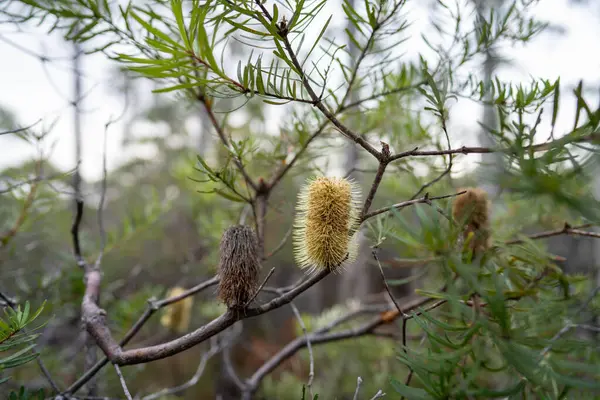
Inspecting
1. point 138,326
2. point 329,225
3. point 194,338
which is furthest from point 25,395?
point 329,225

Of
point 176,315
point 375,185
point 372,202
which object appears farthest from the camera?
point 176,315

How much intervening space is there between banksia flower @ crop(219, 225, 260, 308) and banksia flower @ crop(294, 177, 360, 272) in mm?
61

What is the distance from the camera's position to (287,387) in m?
1.87

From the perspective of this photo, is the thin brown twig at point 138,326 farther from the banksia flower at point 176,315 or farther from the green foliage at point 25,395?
Result: the banksia flower at point 176,315

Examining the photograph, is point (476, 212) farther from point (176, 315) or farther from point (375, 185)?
point (176, 315)

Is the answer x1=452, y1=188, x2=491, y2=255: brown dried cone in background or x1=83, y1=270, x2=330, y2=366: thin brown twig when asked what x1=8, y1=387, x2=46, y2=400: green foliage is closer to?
x1=83, y1=270, x2=330, y2=366: thin brown twig

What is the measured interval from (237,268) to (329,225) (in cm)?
11

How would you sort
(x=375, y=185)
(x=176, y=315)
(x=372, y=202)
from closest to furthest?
1. (x=375, y=185)
2. (x=372, y=202)
3. (x=176, y=315)

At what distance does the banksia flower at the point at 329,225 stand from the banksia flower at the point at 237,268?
6 centimetres

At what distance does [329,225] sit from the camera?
16.5 inches

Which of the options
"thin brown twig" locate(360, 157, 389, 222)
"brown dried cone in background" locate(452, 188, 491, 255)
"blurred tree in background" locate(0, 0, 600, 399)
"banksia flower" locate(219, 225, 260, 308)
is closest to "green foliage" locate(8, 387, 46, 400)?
"blurred tree in background" locate(0, 0, 600, 399)

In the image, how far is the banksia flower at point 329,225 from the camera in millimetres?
417

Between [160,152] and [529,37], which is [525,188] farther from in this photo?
[160,152]

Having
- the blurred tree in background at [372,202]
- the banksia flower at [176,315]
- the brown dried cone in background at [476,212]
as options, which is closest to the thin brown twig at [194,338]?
the blurred tree in background at [372,202]
